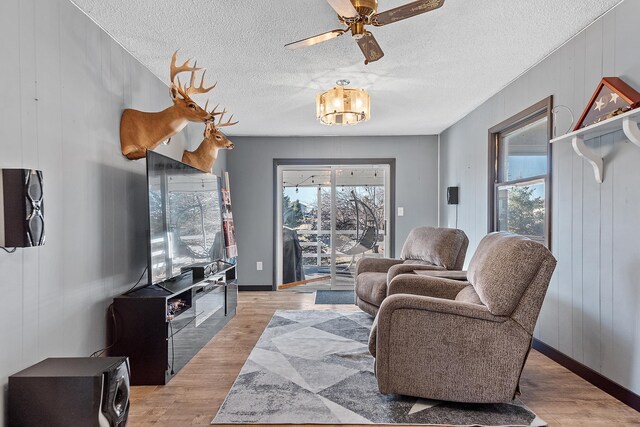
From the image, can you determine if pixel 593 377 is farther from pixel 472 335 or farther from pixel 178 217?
pixel 178 217

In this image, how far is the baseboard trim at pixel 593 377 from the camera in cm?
203

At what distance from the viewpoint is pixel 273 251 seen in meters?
5.37

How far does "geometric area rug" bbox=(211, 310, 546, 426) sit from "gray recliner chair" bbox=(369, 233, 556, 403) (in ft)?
0.29

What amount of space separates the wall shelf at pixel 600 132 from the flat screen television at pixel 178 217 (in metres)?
2.60

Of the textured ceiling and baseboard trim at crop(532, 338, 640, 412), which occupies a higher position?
the textured ceiling

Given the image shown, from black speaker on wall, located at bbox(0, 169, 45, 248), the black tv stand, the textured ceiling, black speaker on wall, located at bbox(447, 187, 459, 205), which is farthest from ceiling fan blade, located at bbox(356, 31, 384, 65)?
black speaker on wall, located at bbox(447, 187, 459, 205)

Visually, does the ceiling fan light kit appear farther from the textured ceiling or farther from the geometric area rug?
the geometric area rug

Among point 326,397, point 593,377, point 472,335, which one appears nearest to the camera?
point 472,335

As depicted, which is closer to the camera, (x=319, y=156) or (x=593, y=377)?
(x=593, y=377)

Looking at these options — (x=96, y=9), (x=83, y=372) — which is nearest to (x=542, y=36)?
(x=96, y=9)

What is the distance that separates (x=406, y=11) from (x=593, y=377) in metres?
2.37

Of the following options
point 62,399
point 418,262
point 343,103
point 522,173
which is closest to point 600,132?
point 522,173

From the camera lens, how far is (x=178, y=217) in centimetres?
282

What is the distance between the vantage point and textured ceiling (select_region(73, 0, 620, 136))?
216 cm
